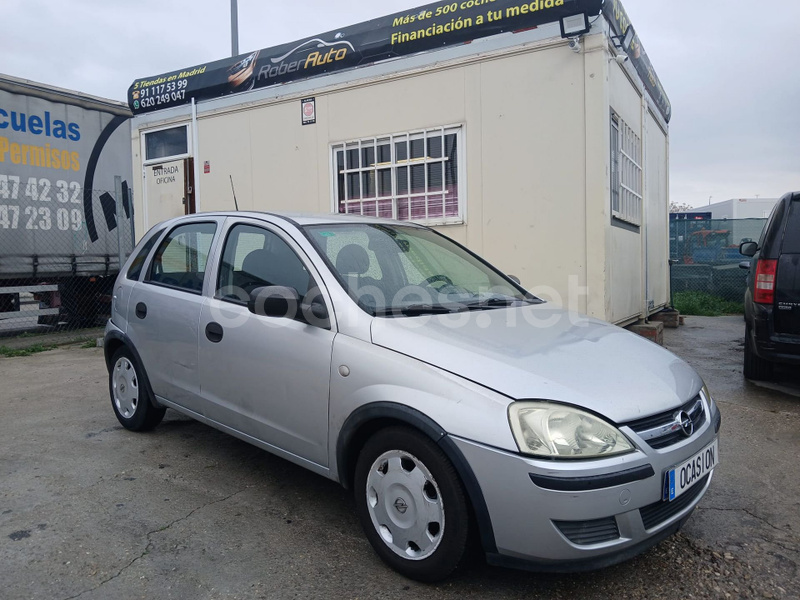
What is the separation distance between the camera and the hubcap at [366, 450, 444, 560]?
242 cm

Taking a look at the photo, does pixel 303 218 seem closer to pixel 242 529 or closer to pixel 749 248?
pixel 242 529

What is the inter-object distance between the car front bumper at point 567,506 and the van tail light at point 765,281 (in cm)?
347

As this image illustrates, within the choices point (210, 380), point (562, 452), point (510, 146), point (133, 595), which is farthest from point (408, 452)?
point (510, 146)

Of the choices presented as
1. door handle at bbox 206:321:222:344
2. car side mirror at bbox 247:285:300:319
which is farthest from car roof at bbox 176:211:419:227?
door handle at bbox 206:321:222:344

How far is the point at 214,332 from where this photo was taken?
11.4 ft

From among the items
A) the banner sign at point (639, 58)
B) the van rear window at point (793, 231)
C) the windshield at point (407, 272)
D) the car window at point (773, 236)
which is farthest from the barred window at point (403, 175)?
the windshield at point (407, 272)

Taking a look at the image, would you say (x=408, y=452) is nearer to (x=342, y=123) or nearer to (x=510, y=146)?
(x=510, y=146)

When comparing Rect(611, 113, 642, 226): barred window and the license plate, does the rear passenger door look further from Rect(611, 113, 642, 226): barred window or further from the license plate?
Rect(611, 113, 642, 226): barred window

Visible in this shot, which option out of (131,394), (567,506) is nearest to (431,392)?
(567,506)

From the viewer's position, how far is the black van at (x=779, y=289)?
498cm

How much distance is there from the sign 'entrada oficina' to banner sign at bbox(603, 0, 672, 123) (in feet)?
1.44

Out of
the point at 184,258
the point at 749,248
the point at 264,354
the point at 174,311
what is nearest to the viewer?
the point at 264,354

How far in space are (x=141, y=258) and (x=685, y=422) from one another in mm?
3608

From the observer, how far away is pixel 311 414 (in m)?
2.89
